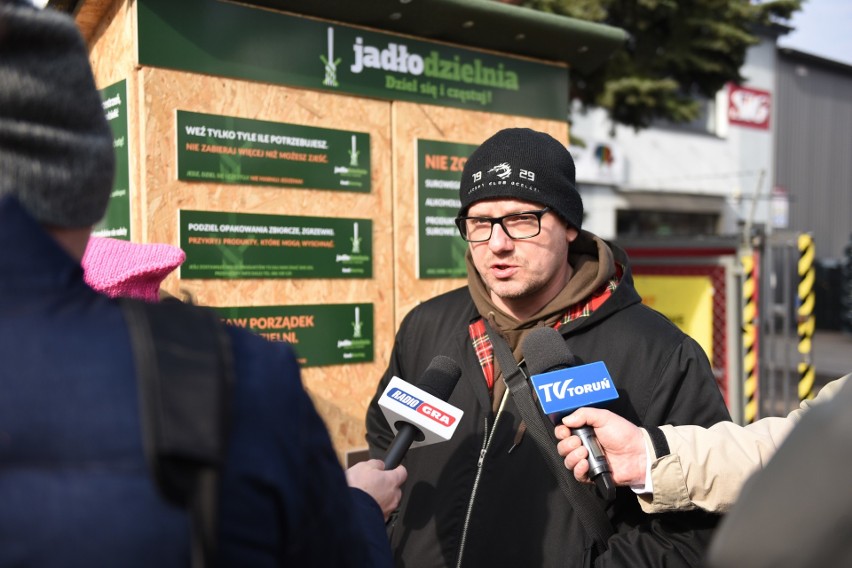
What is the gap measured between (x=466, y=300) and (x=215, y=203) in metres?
1.35

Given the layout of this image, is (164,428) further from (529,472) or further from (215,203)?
(215,203)

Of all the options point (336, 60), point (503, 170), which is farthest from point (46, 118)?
point (336, 60)

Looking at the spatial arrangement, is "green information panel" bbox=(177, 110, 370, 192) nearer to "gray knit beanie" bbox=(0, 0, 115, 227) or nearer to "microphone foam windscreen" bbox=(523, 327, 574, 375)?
"microphone foam windscreen" bbox=(523, 327, 574, 375)

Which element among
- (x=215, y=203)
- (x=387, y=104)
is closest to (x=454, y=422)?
(x=215, y=203)

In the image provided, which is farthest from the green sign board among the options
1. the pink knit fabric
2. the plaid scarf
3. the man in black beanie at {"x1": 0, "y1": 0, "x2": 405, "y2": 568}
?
the man in black beanie at {"x1": 0, "y1": 0, "x2": 405, "y2": 568}

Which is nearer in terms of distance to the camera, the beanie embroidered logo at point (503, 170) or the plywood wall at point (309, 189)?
the beanie embroidered logo at point (503, 170)

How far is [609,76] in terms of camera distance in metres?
9.58

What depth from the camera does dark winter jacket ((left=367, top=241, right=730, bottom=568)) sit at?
2258 millimetres

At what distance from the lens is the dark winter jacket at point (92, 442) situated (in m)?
0.93

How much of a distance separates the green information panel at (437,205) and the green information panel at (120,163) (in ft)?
5.08

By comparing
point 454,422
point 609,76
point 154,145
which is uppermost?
point 609,76

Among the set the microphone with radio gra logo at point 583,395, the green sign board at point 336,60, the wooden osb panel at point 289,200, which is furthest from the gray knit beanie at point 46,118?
the green sign board at point 336,60

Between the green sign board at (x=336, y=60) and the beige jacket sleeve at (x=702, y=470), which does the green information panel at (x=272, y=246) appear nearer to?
the green sign board at (x=336, y=60)

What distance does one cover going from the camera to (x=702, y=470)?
205 cm
